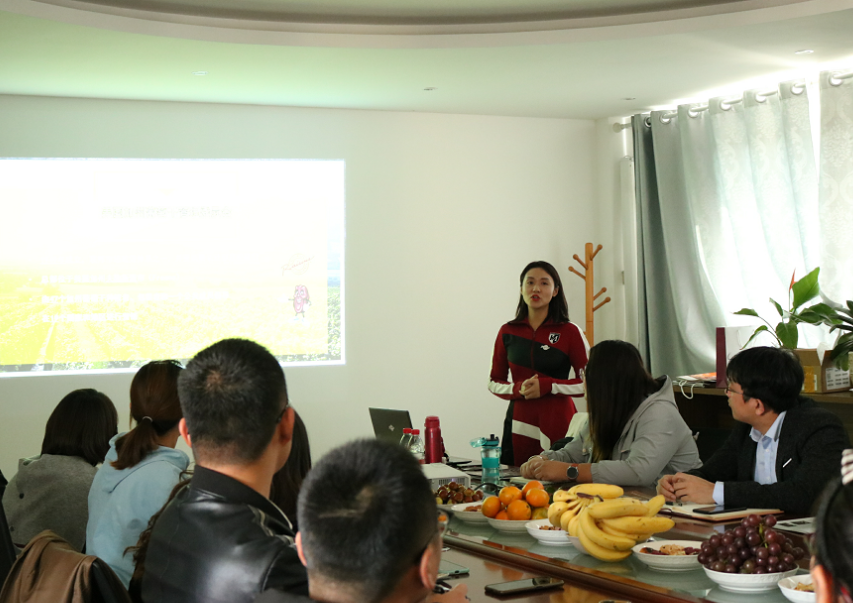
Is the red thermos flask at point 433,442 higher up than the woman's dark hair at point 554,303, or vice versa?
the woman's dark hair at point 554,303

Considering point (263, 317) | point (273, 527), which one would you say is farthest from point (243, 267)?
point (273, 527)

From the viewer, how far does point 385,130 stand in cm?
590

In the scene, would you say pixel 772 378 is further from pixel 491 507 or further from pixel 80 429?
pixel 80 429

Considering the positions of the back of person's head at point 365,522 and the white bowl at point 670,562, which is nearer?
the back of person's head at point 365,522

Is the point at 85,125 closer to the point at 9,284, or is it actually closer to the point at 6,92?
the point at 6,92

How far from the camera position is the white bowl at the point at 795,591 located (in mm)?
1569

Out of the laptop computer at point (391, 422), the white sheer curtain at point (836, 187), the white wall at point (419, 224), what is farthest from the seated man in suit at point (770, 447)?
the white wall at point (419, 224)

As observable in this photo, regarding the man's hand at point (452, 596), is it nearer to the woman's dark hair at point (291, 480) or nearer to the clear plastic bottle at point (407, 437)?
the woman's dark hair at point (291, 480)

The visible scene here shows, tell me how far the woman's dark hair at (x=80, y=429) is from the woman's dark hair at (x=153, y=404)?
0.61m

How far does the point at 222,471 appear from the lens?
4.86 ft

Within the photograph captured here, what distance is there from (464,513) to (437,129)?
4080mm

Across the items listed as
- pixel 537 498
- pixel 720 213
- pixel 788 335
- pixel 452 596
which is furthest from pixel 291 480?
pixel 720 213

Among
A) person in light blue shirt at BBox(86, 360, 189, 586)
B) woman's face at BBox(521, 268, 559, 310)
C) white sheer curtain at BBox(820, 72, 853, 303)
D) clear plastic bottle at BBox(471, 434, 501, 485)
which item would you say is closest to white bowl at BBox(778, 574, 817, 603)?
clear plastic bottle at BBox(471, 434, 501, 485)

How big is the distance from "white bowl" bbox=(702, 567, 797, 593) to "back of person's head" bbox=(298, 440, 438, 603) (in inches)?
34.9
